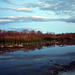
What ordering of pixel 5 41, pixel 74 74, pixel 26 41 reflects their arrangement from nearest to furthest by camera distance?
pixel 74 74 < pixel 5 41 < pixel 26 41

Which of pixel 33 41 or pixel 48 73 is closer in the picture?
pixel 48 73

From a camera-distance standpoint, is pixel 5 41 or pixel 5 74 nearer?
pixel 5 74

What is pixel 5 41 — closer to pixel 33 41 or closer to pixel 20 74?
pixel 33 41

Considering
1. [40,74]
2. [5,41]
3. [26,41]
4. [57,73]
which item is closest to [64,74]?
[57,73]

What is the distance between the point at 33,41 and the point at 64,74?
28.0 meters

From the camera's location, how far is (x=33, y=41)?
37.0 meters

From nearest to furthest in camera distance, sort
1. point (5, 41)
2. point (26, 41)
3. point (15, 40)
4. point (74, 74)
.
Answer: point (74, 74)
point (5, 41)
point (15, 40)
point (26, 41)

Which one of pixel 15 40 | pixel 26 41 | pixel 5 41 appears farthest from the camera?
pixel 26 41

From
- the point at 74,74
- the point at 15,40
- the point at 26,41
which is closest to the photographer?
the point at 74,74

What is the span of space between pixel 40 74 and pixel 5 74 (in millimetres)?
2936

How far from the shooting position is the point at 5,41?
30.4m

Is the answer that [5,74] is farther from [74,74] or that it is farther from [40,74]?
[74,74]

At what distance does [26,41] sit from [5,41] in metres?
6.97

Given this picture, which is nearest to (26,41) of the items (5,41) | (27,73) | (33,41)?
(33,41)
